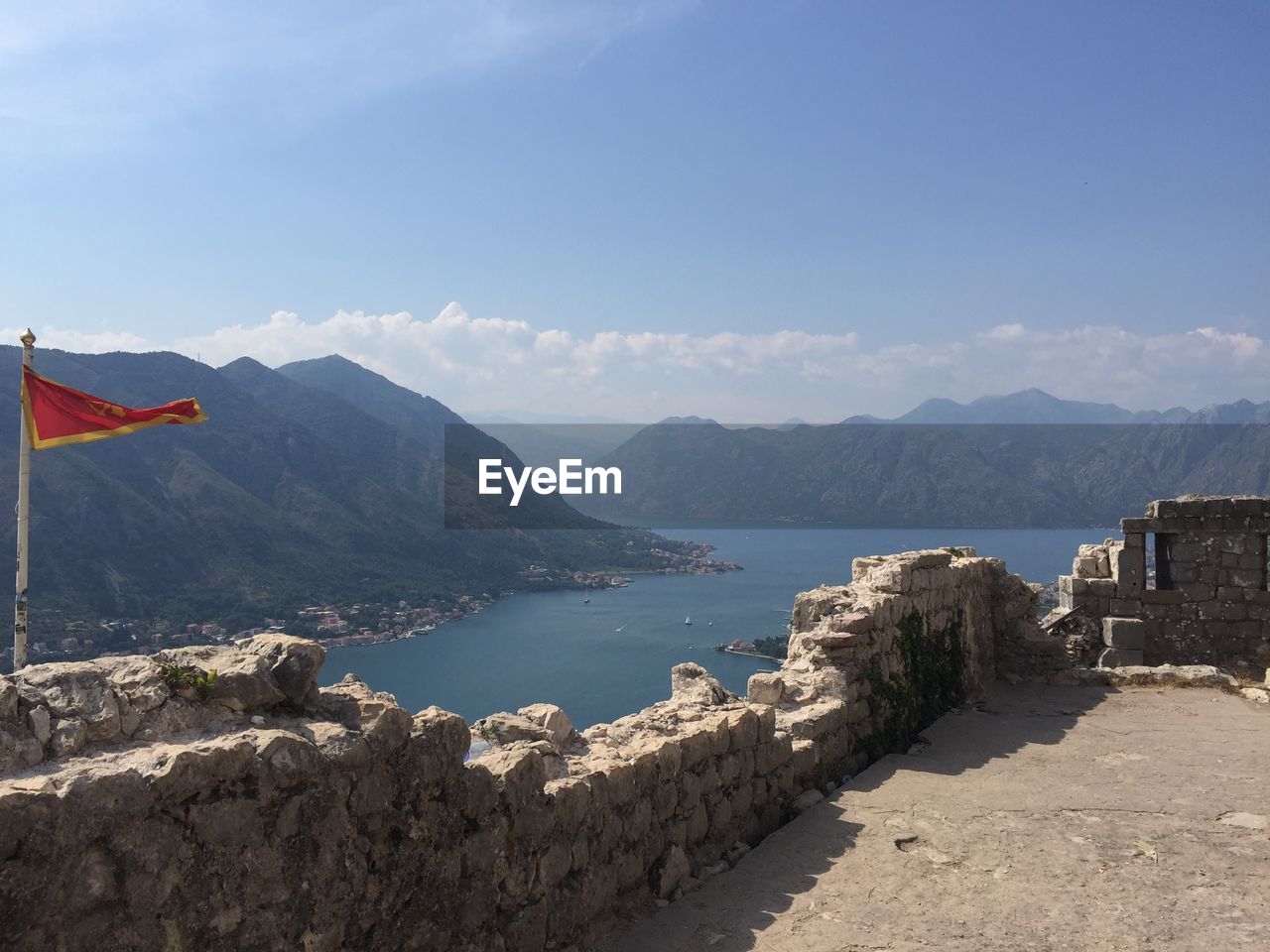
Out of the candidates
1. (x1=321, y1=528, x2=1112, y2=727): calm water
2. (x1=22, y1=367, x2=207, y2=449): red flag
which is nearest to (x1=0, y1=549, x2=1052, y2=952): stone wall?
(x1=22, y1=367, x2=207, y2=449): red flag

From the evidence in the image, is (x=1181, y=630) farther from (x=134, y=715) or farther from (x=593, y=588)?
(x=593, y=588)

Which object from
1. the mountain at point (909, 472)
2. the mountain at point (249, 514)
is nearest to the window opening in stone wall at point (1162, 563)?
the mountain at point (249, 514)

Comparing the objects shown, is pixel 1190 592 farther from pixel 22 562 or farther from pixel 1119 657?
pixel 22 562

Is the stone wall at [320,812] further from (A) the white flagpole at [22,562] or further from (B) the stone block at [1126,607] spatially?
(B) the stone block at [1126,607]

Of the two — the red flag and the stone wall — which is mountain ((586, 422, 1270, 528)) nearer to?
the stone wall

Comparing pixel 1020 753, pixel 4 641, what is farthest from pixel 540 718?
pixel 4 641

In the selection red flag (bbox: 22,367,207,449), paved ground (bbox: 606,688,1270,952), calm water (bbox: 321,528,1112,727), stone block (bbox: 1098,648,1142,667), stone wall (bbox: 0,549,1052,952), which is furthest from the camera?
calm water (bbox: 321,528,1112,727)

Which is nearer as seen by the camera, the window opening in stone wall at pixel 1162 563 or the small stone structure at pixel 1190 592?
Answer: the small stone structure at pixel 1190 592
